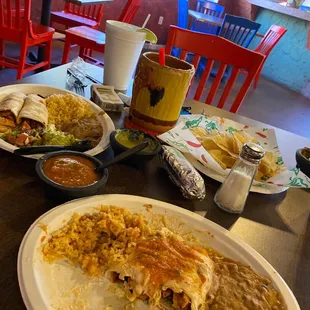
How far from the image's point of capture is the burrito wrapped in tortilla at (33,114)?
1.08 meters

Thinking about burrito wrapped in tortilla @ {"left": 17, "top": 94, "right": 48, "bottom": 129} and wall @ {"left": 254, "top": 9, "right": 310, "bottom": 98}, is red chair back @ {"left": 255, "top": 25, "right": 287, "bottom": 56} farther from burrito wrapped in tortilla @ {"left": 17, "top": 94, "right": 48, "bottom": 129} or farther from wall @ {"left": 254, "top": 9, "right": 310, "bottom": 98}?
burrito wrapped in tortilla @ {"left": 17, "top": 94, "right": 48, "bottom": 129}

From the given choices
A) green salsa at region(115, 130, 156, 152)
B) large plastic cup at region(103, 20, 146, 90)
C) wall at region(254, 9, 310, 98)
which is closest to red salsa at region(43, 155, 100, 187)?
green salsa at region(115, 130, 156, 152)

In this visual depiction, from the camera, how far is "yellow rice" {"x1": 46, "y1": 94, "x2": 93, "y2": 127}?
3.97 ft

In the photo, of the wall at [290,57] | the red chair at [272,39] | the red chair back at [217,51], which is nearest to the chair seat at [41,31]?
the red chair back at [217,51]

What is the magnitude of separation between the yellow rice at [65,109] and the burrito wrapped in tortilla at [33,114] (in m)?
0.04

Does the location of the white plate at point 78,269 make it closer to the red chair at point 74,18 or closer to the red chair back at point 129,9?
the red chair back at point 129,9

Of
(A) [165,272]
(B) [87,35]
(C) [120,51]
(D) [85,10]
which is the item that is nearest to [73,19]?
(D) [85,10]

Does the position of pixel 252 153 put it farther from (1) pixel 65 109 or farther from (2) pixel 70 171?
(1) pixel 65 109

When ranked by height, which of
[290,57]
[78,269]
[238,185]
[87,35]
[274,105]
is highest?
[238,185]

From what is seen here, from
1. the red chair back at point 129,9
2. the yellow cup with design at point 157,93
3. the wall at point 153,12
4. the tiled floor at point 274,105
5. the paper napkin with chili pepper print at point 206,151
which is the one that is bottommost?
the tiled floor at point 274,105

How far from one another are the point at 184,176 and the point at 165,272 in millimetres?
339

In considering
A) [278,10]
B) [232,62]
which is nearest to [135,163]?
[232,62]

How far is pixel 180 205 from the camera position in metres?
0.96

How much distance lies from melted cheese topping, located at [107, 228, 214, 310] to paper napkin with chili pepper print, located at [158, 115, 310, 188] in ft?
1.36
